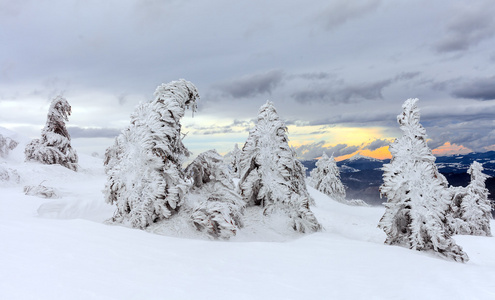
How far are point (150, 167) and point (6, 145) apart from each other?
32.8 meters

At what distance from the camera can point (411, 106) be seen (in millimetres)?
9609

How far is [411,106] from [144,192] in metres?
8.47

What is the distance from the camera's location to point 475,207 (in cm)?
2178

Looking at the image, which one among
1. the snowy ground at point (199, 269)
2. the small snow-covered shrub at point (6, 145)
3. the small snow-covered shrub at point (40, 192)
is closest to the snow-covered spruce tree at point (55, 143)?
the small snow-covered shrub at point (6, 145)

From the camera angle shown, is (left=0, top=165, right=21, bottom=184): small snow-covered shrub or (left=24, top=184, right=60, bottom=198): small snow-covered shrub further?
(left=0, top=165, right=21, bottom=184): small snow-covered shrub

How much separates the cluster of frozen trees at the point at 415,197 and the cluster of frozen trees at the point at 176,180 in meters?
2.99

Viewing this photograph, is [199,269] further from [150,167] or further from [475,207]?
[475,207]

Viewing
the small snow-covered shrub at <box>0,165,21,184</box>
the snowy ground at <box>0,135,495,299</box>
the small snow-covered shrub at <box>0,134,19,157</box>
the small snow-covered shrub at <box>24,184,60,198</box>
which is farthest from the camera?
the small snow-covered shrub at <box>0,134,19,157</box>

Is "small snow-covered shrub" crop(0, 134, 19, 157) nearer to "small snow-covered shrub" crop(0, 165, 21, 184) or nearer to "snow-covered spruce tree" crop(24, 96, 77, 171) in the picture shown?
"snow-covered spruce tree" crop(24, 96, 77, 171)

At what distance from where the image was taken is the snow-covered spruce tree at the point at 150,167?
8453mm

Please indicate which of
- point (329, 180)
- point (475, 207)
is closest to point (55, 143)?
point (329, 180)

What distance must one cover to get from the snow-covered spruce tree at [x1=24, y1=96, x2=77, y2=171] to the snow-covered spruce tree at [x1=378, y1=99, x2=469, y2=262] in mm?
24652

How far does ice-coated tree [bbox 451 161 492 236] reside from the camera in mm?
21344

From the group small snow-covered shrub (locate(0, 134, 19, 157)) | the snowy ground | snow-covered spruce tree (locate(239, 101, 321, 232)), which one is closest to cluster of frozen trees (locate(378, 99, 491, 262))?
the snowy ground
